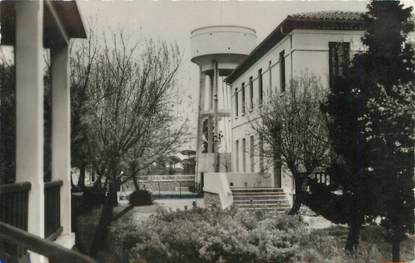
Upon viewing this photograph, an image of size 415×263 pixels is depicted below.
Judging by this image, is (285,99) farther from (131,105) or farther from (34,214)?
(34,214)

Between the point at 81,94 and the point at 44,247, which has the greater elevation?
the point at 81,94

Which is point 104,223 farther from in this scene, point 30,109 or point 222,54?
point 222,54

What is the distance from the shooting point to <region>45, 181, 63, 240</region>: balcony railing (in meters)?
5.38

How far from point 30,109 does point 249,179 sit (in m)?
12.2

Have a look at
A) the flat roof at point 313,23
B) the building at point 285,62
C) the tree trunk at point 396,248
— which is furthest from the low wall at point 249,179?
the tree trunk at point 396,248

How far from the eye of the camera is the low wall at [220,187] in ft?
51.1

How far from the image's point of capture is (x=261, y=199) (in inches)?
587

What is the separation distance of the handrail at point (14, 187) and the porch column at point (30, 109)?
137mm

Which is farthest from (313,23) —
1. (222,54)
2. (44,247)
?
(44,247)

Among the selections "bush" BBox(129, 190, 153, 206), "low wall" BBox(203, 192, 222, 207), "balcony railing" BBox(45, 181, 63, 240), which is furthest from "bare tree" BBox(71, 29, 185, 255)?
"balcony railing" BBox(45, 181, 63, 240)

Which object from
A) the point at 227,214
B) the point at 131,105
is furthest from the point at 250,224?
the point at 131,105

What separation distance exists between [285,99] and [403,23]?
577 cm

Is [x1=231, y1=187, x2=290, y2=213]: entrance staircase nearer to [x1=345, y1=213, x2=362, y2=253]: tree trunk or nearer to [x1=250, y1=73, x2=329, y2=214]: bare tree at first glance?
[x1=250, y1=73, x2=329, y2=214]: bare tree

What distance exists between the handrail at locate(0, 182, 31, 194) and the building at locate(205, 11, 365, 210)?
932 centimetres
